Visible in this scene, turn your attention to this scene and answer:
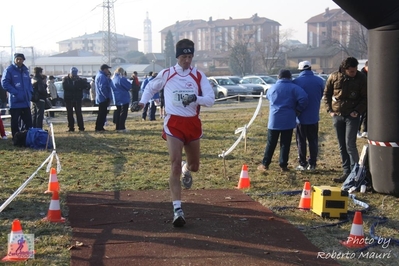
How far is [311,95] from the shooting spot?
34.6 feet

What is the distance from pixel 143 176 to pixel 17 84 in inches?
215

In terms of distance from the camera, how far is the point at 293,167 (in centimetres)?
1109

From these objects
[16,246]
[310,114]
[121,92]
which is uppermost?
[121,92]

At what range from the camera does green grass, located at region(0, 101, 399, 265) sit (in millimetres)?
6523

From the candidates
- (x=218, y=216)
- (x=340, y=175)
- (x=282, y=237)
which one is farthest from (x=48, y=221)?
(x=340, y=175)

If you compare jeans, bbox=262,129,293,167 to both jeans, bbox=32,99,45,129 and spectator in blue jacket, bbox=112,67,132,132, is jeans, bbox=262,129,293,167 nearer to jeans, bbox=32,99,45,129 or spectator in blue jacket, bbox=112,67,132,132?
spectator in blue jacket, bbox=112,67,132,132

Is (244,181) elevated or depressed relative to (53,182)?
depressed

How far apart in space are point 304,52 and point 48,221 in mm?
104290

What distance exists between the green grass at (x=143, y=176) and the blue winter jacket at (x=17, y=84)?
1112 mm

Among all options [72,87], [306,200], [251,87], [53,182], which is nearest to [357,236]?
[306,200]

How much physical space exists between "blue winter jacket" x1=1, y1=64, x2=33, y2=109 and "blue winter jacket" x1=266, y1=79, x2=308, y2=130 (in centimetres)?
668

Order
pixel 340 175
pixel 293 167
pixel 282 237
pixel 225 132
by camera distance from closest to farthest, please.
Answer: pixel 282 237, pixel 340 175, pixel 293 167, pixel 225 132

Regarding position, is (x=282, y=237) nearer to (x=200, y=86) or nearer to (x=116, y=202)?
(x=200, y=86)

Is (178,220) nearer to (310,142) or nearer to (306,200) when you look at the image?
(306,200)
